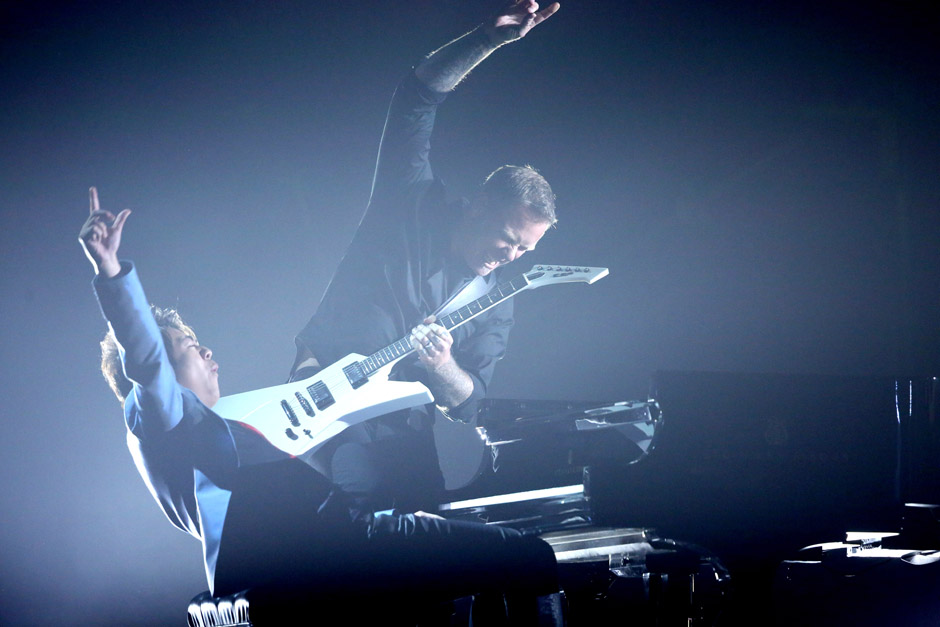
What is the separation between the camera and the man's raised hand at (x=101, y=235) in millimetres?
2613

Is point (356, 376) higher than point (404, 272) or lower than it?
lower

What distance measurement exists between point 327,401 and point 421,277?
0.51 metres

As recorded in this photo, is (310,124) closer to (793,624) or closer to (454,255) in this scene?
(454,255)

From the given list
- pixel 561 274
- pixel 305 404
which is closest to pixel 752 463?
pixel 561 274

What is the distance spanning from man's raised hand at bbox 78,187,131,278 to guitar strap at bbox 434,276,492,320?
114 centimetres

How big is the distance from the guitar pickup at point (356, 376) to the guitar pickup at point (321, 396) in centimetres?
8

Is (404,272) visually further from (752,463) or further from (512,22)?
(752,463)

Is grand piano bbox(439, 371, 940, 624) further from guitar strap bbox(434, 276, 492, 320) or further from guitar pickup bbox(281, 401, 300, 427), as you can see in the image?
guitar pickup bbox(281, 401, 300, 427)

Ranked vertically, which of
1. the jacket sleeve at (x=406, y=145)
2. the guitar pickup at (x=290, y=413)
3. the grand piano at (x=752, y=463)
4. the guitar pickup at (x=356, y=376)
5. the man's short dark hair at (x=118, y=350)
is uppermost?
the jacket sleeve at (x=406, y=145)

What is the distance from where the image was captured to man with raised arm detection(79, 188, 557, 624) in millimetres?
2312

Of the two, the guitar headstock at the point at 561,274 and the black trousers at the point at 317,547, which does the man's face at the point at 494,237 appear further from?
the black trousers at the point at 317,547

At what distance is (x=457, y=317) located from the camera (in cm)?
251

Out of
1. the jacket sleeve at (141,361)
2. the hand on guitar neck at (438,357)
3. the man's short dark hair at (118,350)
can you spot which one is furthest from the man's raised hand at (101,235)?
the hand on guitar neck at (438,357)

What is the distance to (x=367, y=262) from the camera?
8.52 feet
